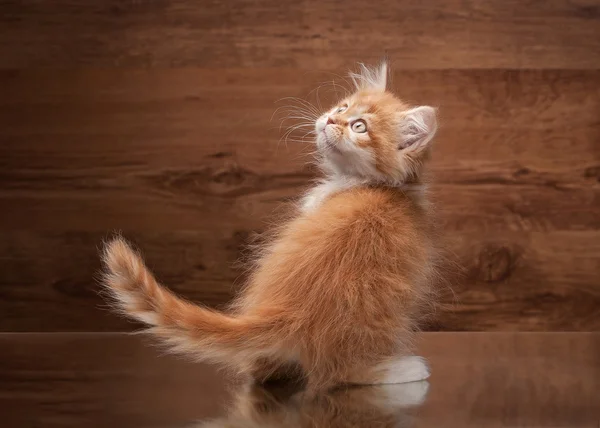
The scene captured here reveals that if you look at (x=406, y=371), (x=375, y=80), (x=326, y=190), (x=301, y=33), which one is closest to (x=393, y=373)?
(x=406, y=371)

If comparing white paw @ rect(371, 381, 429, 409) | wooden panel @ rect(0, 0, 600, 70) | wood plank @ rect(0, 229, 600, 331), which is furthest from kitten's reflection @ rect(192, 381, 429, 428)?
wooden panel @ rect(0, 0, 600, 70)

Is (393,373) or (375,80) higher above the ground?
(375,80)

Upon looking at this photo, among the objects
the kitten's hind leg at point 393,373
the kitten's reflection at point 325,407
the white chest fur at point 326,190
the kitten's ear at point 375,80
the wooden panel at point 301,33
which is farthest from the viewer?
the wooden panel at point 301,33

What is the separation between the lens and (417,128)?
1.04 meters

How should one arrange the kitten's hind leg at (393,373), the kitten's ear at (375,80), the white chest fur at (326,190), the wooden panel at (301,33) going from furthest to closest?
the wooden panel at (301,33)
the kitten's ear at (375,80)
the white chest fur at (326,190)
the kitten's hind leg at (393,373)

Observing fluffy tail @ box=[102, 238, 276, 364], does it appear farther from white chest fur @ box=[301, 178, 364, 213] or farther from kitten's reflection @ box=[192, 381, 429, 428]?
white chest fur @ box=[301, 178, 364, 213]

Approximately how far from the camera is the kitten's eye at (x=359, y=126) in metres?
1.04

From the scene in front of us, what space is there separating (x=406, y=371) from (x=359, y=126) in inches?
12.0

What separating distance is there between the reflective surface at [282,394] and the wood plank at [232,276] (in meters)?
0.28

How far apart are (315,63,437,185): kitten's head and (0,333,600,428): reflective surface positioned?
0.26 meters

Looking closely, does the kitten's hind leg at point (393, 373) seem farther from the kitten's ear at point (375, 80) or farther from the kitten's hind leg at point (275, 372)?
the kitten's ear at point (375, 80)

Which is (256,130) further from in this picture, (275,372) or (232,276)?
(275,372)

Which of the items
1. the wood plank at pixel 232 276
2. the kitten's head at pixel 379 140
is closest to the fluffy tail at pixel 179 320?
the kitten's head at pixel 379 140

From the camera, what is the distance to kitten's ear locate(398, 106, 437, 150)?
3.38 ft
